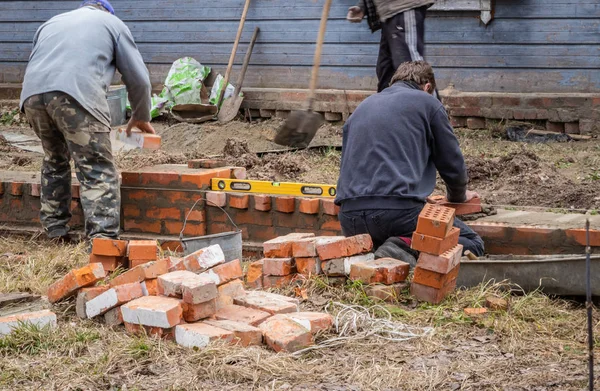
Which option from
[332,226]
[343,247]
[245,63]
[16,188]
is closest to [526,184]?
[332,226]

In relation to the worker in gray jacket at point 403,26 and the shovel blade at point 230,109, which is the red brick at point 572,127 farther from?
the shovel blade at point 230,109

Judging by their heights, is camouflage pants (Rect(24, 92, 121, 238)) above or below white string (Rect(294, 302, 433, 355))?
above

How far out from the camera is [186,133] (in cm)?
976

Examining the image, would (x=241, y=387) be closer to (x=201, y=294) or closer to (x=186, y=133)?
(x=201, y=294)

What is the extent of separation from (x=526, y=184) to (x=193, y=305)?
3.74 meters

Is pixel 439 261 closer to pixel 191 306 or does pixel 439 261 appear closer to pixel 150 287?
pixel 191 306

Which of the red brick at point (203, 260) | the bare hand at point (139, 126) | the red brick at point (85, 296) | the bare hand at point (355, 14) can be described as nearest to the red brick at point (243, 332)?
the red brick at point (203, 260)

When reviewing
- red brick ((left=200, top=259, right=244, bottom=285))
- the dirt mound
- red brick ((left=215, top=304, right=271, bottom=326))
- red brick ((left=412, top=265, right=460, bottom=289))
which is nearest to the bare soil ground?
the dirt mound

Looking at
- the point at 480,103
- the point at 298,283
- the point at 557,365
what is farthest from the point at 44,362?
the point at 480,103

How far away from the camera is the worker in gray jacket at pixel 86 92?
5.62 m

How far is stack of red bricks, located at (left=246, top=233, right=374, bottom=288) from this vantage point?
14.6 ft

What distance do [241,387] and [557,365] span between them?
4.22 ft

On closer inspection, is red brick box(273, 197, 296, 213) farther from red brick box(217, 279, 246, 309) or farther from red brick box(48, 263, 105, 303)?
red brick box(48, 263, 105, 303)

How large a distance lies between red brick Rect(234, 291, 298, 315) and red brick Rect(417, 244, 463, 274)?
0.66m
